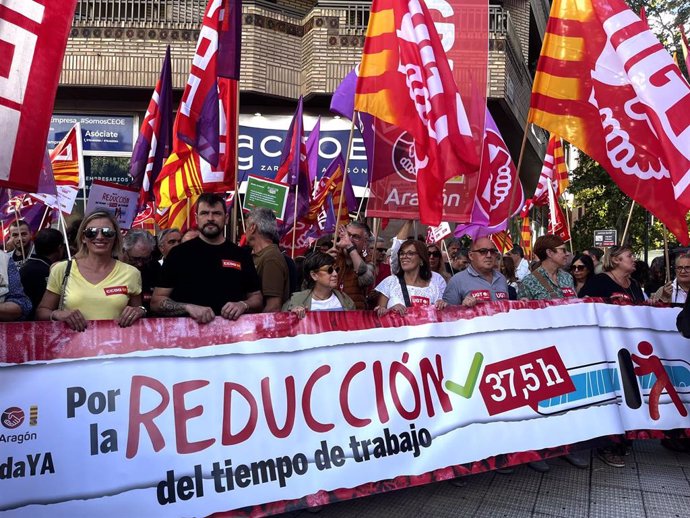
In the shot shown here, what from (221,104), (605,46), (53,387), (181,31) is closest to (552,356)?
(605,46)

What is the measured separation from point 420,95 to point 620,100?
1.77 meters

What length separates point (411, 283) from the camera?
514 centimetres

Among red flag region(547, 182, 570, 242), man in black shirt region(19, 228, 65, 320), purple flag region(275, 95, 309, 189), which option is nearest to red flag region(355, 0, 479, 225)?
man in black shirt region(19, 228, 65, 320)

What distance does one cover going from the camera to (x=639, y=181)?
5480 mm

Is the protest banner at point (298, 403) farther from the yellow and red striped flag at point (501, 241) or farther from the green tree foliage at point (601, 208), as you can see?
the green tree foliage at point (601, 208)

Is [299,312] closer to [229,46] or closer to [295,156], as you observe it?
[229,46]

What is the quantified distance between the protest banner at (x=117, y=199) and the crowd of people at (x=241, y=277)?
45.8 inches

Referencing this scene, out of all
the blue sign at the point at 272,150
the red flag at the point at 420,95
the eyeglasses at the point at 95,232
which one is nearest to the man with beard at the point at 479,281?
the red flag at the point at 420,95

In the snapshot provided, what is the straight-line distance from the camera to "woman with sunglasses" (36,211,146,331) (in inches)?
144

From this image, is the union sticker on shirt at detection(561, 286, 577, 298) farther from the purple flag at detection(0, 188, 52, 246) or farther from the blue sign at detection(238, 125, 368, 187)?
the blue sign at detection(238, 125, 368, 187)

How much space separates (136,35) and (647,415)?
603 inches

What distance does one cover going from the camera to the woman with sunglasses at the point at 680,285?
5.67 m

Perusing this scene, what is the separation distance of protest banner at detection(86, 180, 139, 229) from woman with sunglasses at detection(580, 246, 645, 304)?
5476mm

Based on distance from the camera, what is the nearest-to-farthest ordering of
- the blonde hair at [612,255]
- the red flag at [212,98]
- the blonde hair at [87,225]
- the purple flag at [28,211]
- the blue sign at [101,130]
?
the blonde hair at [87,225], the blonde hair at [612,255], the red flag at [212,98], the purple flag at [28,211], the blue sign at [101,130]
